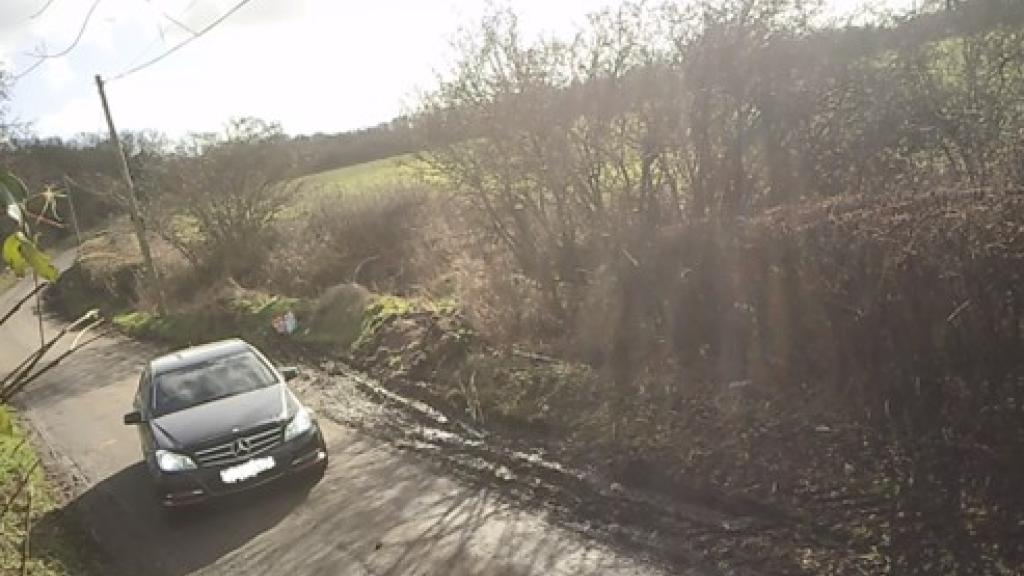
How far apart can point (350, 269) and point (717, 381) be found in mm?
16493

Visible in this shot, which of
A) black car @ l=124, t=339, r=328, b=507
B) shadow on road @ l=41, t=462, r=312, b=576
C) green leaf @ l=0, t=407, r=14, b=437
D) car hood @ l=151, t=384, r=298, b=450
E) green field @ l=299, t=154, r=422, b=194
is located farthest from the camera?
green field @ l=299, t=154, r=422, b=194

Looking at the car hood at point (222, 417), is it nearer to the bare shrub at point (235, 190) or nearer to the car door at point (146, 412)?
the car door at point (146, 412)

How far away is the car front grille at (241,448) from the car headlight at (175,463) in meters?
0.10

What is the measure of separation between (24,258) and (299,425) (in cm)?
926

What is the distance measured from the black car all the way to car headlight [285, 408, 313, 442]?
12mm

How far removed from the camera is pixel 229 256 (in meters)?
28.9

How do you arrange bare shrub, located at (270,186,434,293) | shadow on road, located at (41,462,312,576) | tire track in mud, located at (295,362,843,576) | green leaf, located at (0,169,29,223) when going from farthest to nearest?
bare shrub, located at (270,186,434,293), shadow on road, located at (41,462,312,576), tire track in mud, located at (295,362,843,576), green leaf, located at (0,169,29,223)

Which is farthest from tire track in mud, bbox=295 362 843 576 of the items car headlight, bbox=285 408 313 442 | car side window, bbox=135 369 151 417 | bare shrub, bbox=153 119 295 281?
bare shrub, bbox=153 119 295 281

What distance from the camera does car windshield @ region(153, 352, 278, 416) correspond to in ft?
35.6

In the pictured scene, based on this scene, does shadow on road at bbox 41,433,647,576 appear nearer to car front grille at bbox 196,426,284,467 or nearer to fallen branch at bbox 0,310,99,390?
car front grille at bbox 196,426,284,467

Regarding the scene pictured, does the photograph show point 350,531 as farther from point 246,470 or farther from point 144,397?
point 144,397

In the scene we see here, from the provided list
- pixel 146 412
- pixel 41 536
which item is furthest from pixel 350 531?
pixel 41 536

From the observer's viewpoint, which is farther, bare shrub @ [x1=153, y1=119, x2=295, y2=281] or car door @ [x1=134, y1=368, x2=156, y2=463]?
bare shrub @ [x1=153, y1=119, x2=295, y2=281]

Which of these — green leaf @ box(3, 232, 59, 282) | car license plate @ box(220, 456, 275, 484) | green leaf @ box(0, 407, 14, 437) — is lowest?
car license plate @ box(220, 456, 275, 484)
